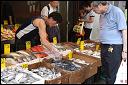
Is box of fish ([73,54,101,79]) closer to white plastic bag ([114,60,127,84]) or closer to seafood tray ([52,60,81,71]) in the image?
seafood tray ([52,60,81,71])

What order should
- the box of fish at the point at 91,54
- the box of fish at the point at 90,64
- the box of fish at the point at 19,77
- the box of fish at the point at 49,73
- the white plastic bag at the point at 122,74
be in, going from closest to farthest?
the box of fish at the point at 19,77 → the box of fish at the point at 49,73 → the box of fish at the point at 90,64 → the white plastic bag at the point at 122,74 → the box of fish at the point at 91,54

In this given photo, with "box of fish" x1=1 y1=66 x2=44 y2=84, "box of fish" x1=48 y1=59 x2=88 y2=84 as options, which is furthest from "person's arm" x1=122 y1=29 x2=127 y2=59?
"box of fish" x1=1 y1=66 x2=44 y2=84

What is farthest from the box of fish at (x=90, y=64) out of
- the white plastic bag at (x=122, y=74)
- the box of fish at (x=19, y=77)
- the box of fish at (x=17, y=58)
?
the box of fish at (x=19, y=77)

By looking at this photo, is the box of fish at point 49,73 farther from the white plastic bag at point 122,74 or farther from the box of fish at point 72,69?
the white plastic bag at point 122,74

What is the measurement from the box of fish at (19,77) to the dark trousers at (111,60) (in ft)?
4.24

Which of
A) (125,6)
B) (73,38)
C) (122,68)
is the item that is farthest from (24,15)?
(122,68)

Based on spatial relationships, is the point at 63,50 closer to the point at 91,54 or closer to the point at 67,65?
the point at 91,54

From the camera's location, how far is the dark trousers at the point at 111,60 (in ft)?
13.1

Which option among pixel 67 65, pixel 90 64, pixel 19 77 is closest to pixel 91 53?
pixel 90 64

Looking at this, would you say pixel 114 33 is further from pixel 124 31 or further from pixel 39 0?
pixel 39 0

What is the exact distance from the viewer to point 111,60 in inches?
158

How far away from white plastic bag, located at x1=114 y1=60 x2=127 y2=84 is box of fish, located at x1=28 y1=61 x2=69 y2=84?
45.5 inches

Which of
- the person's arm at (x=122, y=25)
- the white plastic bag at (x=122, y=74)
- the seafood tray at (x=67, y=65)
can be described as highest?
the person's arm at (x=122, y=25)

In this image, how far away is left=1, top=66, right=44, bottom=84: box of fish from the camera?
314 cm
